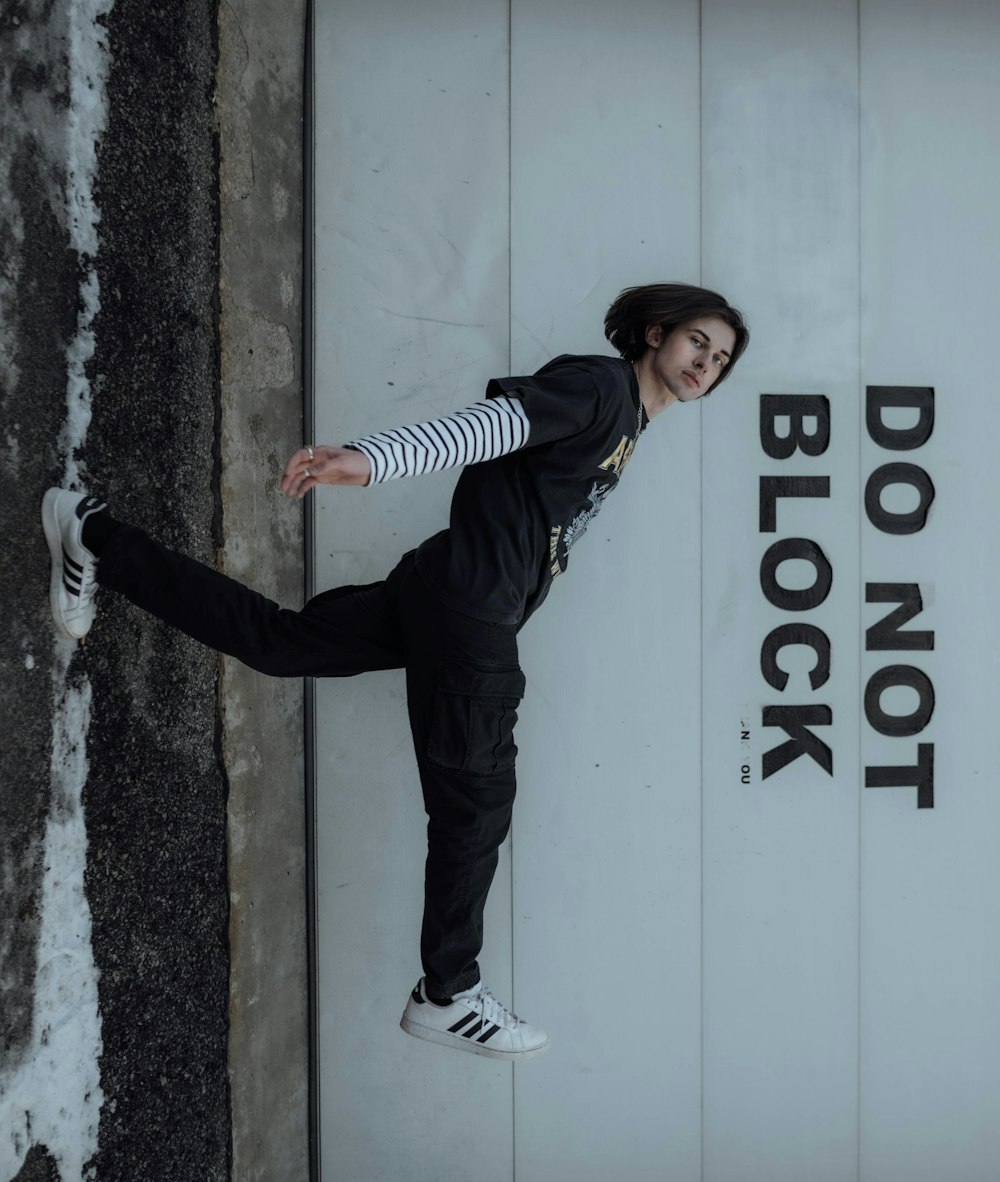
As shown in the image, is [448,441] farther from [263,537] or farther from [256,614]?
[263,537]

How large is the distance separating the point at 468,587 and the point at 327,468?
340 mm

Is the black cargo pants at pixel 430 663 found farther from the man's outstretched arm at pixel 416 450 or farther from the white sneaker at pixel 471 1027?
the man's outstretched arm at pixel 416 450

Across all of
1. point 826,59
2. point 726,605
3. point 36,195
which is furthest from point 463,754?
Answer: point 826,59

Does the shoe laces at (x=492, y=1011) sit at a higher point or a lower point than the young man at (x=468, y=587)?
lower

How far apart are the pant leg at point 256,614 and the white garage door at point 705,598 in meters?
0.40

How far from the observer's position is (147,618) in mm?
1387

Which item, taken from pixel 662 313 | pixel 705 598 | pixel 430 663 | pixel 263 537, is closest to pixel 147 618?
pixel 263 537

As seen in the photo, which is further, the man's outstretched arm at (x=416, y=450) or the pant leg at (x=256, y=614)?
the pant leg at (x=256, y=614)

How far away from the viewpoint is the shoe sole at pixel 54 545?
117 cm

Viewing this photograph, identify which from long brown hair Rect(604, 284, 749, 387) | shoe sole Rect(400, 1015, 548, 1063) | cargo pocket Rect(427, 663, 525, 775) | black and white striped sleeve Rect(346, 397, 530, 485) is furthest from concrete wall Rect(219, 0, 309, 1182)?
long brown hair Rect(604, 284, 749, 387)

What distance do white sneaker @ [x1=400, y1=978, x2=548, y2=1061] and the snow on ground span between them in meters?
0.50

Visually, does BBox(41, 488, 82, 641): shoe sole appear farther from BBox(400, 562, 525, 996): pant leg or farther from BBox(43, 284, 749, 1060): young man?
BBox(400, 562, 525, 996): pant leg

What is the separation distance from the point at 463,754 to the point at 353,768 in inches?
23.2

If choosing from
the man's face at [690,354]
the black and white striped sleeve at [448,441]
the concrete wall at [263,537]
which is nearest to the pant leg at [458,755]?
the black and white striped sleeve at [448,441]
